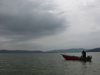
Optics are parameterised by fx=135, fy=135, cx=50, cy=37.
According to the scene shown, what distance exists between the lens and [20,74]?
22.8m

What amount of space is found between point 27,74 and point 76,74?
26.7 feet

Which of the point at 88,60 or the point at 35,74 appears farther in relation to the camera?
the point at 88,60

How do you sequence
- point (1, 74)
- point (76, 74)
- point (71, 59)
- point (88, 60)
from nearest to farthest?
point (76, 74)
point (1, 74)
point (88, 60)
point (71, 59)

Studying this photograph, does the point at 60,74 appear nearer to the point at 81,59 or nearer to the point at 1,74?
the point at 1,74

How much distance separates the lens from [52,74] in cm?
2280

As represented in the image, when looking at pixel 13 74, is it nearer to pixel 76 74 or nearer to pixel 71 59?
pixel 76 74

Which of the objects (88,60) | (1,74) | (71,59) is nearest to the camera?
(1,74)

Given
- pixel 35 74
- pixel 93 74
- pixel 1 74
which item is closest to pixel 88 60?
pixel 93 74

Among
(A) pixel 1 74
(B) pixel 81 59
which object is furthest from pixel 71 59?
(A) pixel 1 74

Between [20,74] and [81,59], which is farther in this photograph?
[81,59]

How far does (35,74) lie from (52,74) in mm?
2864

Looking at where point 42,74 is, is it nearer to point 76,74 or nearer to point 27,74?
point 27,74

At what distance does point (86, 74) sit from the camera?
73.2 feet

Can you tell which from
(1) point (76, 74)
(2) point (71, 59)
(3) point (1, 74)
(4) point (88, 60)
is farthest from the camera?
(2) point (71, 59)
